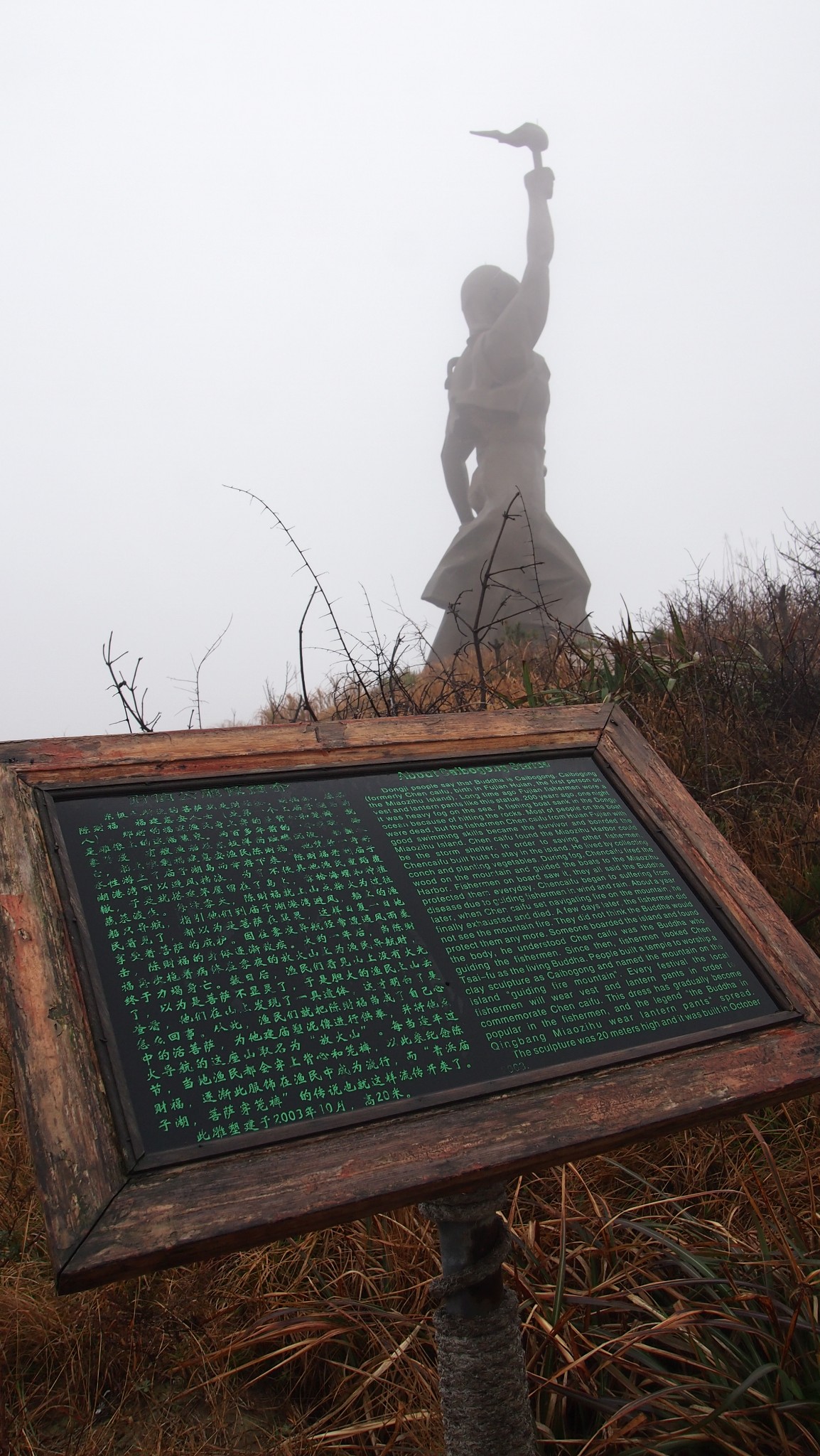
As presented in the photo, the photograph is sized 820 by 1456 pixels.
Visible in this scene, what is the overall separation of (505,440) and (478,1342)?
12.4m

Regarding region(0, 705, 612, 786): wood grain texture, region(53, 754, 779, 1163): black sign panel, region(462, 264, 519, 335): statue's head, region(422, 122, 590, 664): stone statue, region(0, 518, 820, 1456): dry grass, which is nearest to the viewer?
region(53, 754, 779, 1163): black sign panel

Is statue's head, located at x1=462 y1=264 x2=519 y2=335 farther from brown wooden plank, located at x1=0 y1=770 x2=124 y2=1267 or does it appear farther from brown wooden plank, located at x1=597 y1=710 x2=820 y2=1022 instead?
brown wooden plank, located at x1=0 y1=770 x2=124 y2=1267

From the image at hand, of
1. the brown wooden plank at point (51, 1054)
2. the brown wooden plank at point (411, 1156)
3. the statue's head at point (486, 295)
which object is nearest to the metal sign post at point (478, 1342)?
the brown wooden plank at point (411, 1156)

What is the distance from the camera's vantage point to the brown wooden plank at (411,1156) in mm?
1150

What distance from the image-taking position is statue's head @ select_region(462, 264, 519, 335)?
13078mm

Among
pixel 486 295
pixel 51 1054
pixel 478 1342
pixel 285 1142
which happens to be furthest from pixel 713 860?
pixel 486 295

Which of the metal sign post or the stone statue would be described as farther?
the stone statue

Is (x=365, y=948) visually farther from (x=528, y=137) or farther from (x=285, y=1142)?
(x=528, y=137)

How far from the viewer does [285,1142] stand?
1.29 m

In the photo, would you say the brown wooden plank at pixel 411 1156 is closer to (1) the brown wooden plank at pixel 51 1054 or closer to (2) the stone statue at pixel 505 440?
(1) the brown wooden plank at pixel 51 1054

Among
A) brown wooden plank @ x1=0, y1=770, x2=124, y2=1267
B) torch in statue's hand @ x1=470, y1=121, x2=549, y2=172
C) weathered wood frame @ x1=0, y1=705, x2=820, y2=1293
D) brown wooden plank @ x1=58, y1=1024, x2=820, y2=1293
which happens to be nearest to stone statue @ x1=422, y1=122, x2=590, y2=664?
torch in statue's hand @ x1=470, y1=121, x2=549, y2=172

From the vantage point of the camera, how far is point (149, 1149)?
4.10 feet

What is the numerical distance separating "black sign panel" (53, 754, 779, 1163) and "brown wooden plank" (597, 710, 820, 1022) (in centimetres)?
5

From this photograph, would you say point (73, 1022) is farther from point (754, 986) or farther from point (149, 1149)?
point (754, 986)
